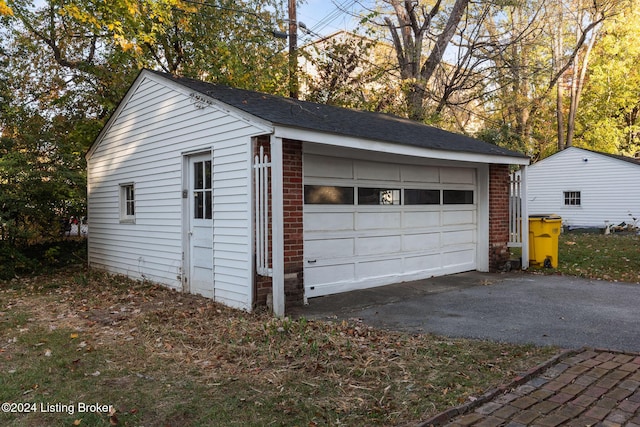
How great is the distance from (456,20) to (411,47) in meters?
1.98

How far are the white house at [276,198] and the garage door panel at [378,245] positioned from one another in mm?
18

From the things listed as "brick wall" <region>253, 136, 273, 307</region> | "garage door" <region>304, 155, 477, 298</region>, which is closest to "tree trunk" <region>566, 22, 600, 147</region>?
"garage door" <region>304, 155, 477, 298</region>

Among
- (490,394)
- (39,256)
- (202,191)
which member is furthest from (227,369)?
(39,256)

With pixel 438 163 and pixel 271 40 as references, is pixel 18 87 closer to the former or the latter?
pixel 271 40

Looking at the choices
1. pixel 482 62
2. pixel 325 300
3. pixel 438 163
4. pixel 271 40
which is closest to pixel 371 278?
pixel 325 300

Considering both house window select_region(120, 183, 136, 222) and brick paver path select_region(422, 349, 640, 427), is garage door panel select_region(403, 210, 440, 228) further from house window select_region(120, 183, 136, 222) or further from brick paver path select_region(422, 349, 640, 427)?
house window select_region(120, 183, 136, 222)

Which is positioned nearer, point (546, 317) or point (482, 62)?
point (546, 317)

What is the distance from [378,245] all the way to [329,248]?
1.14 m

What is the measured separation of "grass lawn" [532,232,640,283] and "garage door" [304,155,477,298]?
6.93ft

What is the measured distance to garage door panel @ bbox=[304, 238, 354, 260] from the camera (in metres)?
6.91

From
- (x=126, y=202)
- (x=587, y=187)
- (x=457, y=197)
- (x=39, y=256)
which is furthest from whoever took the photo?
(x=587, y=187)

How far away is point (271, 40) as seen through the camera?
53.5ft

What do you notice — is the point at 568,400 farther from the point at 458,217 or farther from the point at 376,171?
the point at 458,217

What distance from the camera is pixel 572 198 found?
2267cm
